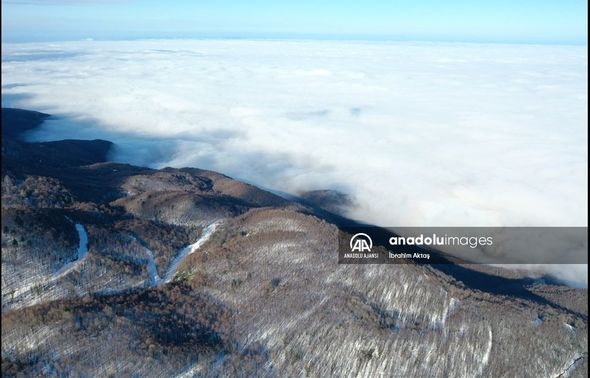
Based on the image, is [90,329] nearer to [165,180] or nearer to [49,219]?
[49,219]

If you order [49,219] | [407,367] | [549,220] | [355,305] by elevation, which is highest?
[49,219]

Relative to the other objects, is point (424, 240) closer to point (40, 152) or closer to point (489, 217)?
point (489, 217)

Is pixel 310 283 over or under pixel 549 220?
over

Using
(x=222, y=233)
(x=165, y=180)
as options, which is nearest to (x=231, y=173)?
(x=165, y=180)

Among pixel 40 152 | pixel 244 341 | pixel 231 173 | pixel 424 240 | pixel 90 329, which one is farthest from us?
pixel 231 173

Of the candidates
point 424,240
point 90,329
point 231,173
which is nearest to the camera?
point 90,329

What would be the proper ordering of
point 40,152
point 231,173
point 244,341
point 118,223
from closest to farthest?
point 244,341, point 118,223, point 40,152, point 231,173

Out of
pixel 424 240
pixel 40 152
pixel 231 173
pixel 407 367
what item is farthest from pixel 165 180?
pixel 407 367

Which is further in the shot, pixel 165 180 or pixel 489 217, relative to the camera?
pixel 489 217

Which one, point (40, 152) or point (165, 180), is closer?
point (165, 180)
